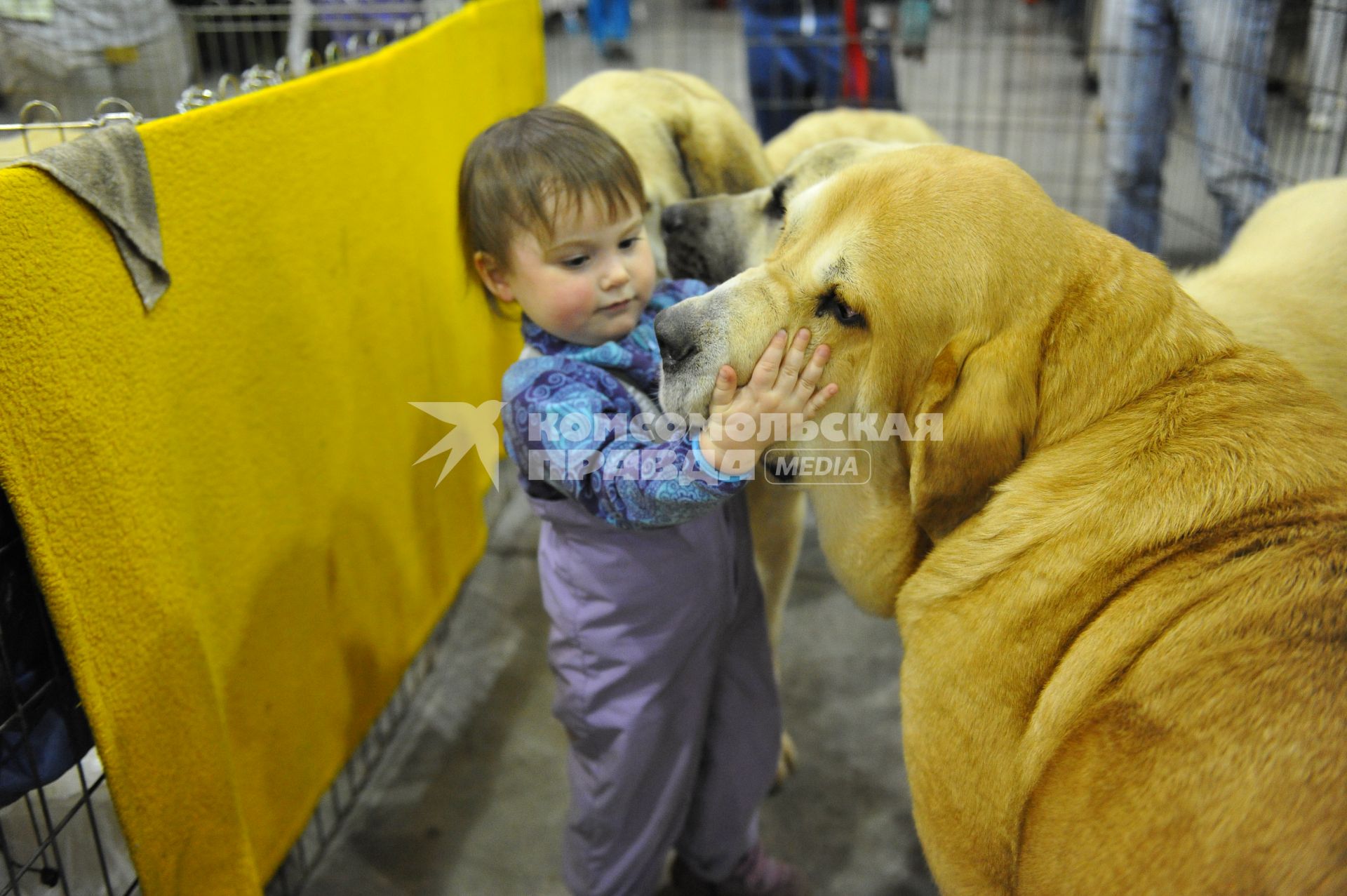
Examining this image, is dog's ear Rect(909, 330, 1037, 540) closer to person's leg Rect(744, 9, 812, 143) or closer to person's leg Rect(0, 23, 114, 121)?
person's leg Rect(0, 23, 114, 121)

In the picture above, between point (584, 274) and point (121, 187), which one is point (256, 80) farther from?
point (584, 274)

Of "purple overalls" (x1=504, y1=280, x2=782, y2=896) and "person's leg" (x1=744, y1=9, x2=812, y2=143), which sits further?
"person's leg" (x1=744, y1=9, x2=812, y2=143)

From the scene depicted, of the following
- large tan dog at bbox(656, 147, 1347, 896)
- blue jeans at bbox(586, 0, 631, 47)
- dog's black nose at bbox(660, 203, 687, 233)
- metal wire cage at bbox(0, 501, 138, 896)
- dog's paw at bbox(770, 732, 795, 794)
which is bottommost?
dog's paw at bbox(770, 732, 795, 794)

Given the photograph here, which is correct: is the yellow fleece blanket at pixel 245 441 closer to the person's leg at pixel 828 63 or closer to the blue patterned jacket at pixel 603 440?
the blue patterned jacket at pixel 603 440

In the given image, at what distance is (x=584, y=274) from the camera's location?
156 cm

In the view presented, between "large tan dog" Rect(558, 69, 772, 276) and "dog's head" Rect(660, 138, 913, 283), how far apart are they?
0.18m

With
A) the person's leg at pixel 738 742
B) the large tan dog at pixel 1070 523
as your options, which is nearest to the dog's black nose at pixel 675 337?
the large tan dog at pixel 1070 523

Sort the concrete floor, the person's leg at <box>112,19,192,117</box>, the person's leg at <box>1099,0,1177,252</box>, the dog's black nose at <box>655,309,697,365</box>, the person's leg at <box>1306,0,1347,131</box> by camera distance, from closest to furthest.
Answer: the dog's black nose at <box>655,309,697,365</box>
the concrete floor
the person's leg at <box>1306,0,1347,131</box>
the person's leg at <box>112,19,192,117</box>
the person's leg at <box>1099,0,1177,252</box>

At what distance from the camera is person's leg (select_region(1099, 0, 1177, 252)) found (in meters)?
3.46

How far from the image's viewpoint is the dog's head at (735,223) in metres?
2.03

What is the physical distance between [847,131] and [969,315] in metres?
1.53

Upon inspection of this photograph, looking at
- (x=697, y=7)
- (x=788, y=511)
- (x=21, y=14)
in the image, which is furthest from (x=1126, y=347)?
(x=697, y=7)

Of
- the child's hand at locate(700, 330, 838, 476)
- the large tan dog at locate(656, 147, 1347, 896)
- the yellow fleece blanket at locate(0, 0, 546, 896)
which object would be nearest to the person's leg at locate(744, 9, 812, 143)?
the yellow fleece blanket at locate(0, 0, 546, 896)

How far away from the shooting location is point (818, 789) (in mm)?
2354
